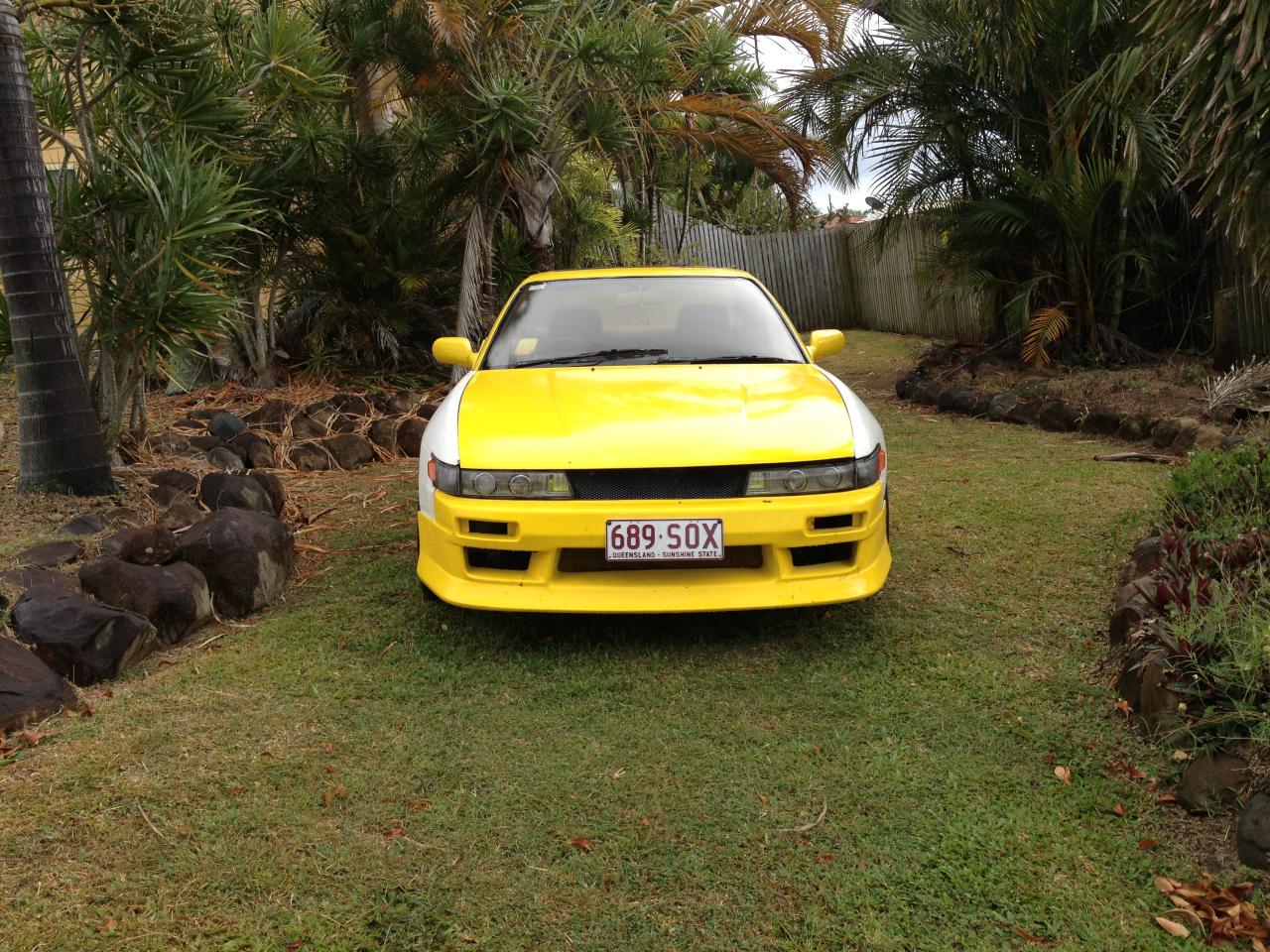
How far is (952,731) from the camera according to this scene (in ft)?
9.83

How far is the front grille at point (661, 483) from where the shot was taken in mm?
3391

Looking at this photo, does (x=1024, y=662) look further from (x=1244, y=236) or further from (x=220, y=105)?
(x=220, y=105)

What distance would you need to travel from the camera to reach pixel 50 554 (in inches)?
157

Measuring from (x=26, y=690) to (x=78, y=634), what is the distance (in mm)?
330

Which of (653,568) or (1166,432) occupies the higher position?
(653,568)

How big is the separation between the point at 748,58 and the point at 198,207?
8419 millimetres

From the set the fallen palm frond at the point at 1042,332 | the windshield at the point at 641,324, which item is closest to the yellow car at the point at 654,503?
the windshield at the point at 641,324

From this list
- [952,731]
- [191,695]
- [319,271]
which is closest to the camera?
[952,731]

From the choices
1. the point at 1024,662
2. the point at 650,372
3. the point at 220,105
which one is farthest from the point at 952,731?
the point at 220,105

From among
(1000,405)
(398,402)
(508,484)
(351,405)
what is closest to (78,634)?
(508,484)

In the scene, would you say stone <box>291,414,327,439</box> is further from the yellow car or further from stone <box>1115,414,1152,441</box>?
stone <box>1115,414,1152,441</box>

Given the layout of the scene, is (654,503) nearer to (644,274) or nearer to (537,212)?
(644,274)

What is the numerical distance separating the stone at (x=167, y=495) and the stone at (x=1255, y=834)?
14.5ft

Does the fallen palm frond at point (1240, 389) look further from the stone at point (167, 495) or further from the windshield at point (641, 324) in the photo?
the stone at point (167, 495)
